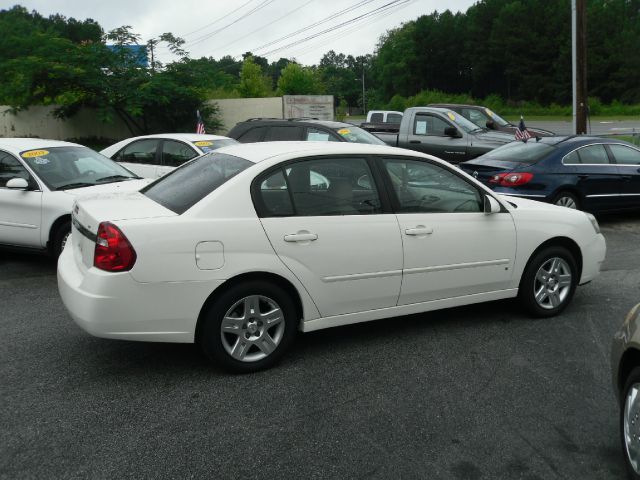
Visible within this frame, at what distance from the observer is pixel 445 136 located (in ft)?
49.6

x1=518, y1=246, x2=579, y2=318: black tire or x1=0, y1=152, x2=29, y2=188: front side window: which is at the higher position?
x1=0, y1=152, x2=29, y2=188: front side window

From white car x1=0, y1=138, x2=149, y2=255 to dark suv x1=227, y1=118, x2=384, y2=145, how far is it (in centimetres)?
449

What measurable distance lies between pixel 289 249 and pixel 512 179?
6301mm

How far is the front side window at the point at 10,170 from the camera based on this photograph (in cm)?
768

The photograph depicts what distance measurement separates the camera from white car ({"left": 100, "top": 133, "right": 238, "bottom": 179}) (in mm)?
10117

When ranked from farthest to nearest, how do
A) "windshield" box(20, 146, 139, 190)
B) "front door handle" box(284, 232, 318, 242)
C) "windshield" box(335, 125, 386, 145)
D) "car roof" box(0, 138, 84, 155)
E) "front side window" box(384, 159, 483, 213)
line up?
"windshield" box(335, 125, 386, 145), "car roof" box(0, 138, 84, 155), "windshield" box(20, 146, 139, 190), "front side window" box(384, 159, 483, 213), "front door handle" box(284, 232, 318, 242)

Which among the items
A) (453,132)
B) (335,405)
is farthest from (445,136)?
(335,405)

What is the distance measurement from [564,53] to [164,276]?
77110 mm

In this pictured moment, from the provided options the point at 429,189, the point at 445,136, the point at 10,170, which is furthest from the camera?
the point at 445,136

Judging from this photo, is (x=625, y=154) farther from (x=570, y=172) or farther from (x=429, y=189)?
(x=429, y=189)

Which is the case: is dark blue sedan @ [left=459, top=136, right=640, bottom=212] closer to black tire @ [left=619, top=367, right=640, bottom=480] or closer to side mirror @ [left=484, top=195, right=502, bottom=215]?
side mirror @ [left=484, top=195, right=502, bottom=215]

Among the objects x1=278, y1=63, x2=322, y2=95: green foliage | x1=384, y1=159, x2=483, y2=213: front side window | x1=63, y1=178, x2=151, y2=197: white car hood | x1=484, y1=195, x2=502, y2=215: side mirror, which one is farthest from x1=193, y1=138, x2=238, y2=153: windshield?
x1=278, y1=63, x2=322, y2=95: green foliage

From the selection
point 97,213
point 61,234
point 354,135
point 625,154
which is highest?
point 354,135

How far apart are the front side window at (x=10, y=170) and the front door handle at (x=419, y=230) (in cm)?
493
